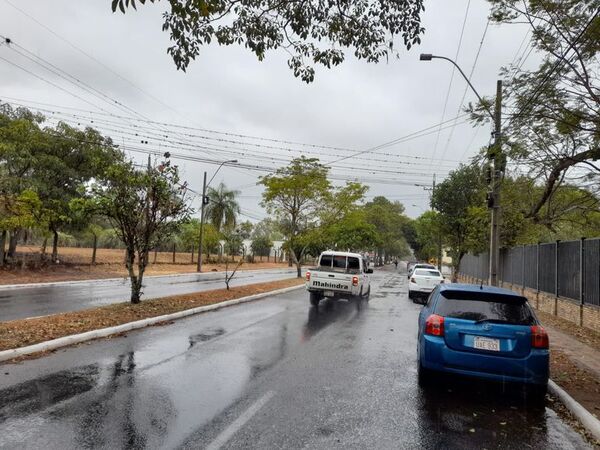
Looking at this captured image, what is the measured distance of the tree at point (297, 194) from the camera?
106ft

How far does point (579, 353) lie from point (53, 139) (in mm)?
27694

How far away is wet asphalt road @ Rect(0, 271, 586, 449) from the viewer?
450cm

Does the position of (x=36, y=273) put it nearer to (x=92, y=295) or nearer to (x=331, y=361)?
(x=92, y=295)

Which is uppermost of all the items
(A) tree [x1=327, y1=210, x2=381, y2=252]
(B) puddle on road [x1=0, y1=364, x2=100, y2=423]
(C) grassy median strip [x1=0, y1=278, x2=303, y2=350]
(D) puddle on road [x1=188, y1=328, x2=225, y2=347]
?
(A) tree [x1=327, y1=210, x2=381, y2=252]

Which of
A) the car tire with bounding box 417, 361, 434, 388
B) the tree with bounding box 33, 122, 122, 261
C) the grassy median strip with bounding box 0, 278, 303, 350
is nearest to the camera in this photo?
the car tire with bounding box 417, 361, 434, 388

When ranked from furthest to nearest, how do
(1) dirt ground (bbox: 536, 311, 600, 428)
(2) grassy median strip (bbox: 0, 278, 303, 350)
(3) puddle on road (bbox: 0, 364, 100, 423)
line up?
(2) grassy median strip (bbox: 0, 278, 303, 350) < (1) dirt ground (bbox: 536, 311, 600, 428) < (3) puddle on road (bbox: 0, 364, 100, 423)

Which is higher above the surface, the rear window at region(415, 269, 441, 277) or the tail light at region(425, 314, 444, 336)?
the rear window at region(415, 269, 441, 277)

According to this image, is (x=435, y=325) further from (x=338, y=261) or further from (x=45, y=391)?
(x=338, y=261)

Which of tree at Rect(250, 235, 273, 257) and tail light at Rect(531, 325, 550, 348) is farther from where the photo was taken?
tree at Rect(250, 235, 273, 257)

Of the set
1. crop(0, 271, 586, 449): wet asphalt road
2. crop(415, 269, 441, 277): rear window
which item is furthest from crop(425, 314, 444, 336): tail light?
crop(415, 269, 441, 277): rear window

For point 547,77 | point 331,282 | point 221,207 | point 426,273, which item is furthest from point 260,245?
point 547,77

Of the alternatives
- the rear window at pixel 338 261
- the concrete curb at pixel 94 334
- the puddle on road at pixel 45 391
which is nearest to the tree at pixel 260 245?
the rear window at pixel 338 261

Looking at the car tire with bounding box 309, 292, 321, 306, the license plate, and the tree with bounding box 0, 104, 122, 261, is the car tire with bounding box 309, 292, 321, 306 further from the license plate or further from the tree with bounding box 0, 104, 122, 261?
the tree with bounding box 0, 104, 122, 261

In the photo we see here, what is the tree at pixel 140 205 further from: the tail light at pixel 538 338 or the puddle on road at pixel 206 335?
the tail light at pixel 538 338
